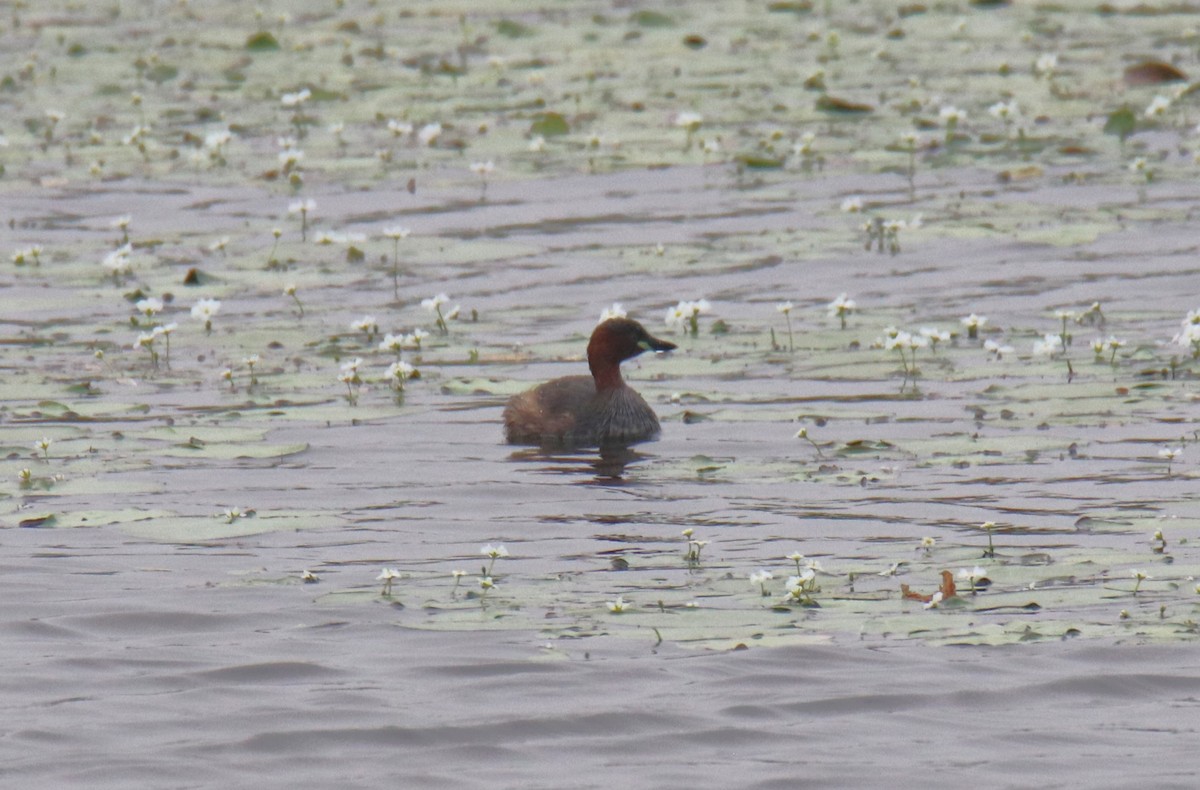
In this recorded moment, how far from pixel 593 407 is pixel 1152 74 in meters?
10.6

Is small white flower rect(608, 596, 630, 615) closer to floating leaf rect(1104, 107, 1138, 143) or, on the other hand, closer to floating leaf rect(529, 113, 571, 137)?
floating leaf rect(1104, 107, 1138, 143)

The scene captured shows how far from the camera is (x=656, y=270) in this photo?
14203 millimetres

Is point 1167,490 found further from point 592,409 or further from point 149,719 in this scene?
point 149,719

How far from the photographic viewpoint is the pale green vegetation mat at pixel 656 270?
26.1ft

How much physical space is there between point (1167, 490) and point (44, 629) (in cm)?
425

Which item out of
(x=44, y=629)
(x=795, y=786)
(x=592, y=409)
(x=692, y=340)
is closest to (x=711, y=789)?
(x=795, y=786)

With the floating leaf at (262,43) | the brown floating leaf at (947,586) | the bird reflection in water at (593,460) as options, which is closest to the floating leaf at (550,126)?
the floating leaf at (262,43)

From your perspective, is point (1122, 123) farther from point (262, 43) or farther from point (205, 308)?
point (262, 43)

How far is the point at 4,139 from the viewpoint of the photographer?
19125mm

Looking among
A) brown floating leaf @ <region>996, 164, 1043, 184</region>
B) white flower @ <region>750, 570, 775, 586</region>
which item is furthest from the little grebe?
brown floating leaf @ <region>996, 164, 1043, 184</region>

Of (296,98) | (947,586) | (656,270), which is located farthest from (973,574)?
(296,98)

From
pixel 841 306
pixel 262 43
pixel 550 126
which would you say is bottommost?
pixel 841 306

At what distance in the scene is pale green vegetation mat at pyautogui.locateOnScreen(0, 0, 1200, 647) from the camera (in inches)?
Result: 313

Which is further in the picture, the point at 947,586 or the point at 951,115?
the point at 951,115
